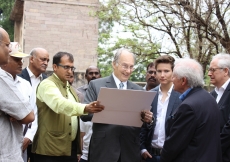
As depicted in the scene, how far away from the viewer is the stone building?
Answer: 1836 centimetres

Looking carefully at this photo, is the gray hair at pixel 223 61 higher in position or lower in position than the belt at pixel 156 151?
higher

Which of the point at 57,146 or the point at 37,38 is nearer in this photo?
the point at 57,146

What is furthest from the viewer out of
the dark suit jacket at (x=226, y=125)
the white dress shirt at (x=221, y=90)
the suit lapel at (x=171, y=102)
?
the white dress shirt at (x=221, y=90)

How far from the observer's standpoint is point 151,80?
21.0 ft

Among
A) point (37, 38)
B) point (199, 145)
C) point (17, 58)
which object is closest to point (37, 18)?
point (37, 38)

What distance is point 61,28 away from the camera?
18.8m

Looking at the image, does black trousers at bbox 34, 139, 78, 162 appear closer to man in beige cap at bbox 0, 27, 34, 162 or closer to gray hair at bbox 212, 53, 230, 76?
man in beige cap at bbox 0, 27, 34, 162

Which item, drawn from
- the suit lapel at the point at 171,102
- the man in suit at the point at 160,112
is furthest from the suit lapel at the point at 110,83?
the suit lapel at the point at 171,102

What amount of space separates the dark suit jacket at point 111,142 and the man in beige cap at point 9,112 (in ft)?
4.88

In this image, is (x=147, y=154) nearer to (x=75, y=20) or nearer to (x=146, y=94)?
(x=146, y=94)

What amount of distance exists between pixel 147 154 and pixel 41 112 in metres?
1.45

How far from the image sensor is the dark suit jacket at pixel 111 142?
14.0 ft

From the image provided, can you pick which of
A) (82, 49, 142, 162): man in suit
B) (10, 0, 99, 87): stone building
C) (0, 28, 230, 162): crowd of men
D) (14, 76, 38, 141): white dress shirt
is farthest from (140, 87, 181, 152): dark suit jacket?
(10, 0, 99, 87): stone building

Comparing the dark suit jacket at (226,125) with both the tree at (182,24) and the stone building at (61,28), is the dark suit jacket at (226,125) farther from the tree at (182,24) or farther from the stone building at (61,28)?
the stone building at (61,28)
